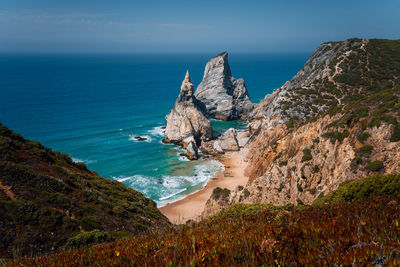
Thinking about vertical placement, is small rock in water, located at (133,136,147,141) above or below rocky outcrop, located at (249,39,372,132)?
below

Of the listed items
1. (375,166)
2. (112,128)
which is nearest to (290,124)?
(375,166)

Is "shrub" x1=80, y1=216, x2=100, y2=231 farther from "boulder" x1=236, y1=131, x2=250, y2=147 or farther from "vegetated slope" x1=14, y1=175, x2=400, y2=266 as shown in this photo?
"boulder" x1=236, y1=131, x2=250, y2=147

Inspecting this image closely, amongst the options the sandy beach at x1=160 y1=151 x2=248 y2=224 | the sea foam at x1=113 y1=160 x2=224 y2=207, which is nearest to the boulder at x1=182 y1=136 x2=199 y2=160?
the sea foam at x1=113 y1=160 x2=224 y2=207

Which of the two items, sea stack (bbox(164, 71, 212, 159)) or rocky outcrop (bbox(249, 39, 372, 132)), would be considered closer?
rocky outcrop (bbox(249, 39, 372, 132))

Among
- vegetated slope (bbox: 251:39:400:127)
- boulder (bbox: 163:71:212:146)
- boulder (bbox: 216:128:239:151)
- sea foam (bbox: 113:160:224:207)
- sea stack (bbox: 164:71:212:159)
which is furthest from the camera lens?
boulder (bbox: 163:71:212:146)

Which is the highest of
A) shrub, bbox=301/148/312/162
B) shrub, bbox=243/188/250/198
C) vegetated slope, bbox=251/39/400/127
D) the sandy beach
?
vegetated slope, bbox=251/39/400/127

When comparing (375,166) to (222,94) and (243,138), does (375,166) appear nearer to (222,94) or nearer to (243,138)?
(243,138)

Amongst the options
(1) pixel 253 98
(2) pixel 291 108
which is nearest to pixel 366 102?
(2) pixel 291 108
